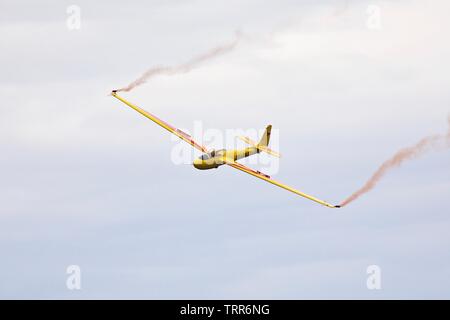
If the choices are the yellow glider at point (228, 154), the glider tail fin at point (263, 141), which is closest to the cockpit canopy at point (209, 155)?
the yellow glider at point (228, 154)

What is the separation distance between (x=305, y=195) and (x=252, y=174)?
7472mm

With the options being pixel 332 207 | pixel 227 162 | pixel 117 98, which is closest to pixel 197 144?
pixel 227 162

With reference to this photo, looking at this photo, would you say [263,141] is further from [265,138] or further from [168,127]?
[168,127]

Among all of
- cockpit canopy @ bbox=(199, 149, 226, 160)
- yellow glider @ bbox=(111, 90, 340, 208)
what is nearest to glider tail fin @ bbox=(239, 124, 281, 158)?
yellow glider @ bbox=(111, 90, 340, 208)

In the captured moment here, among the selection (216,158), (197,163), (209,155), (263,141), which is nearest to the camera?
(197,163)

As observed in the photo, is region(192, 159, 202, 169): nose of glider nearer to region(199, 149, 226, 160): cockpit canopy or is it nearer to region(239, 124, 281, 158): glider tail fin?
region(199, 149, 226, 160): cockpit canopy

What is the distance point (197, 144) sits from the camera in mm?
117188

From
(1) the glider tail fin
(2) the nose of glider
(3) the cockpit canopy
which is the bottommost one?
(2) the nose of glider

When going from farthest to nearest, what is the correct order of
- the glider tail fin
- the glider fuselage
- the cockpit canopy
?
1. the glider tail fin
2. the cockpit canopy
3. the glider fuselage

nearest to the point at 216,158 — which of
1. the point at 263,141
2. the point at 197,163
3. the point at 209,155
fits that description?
the point at 209,155

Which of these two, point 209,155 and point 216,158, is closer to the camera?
point 209,155

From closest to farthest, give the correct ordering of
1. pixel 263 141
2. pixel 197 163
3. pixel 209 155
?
1. pixel 197 163
2. pixel 209 155
3. pixel 263 141

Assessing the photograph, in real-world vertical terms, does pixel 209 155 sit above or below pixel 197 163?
above
